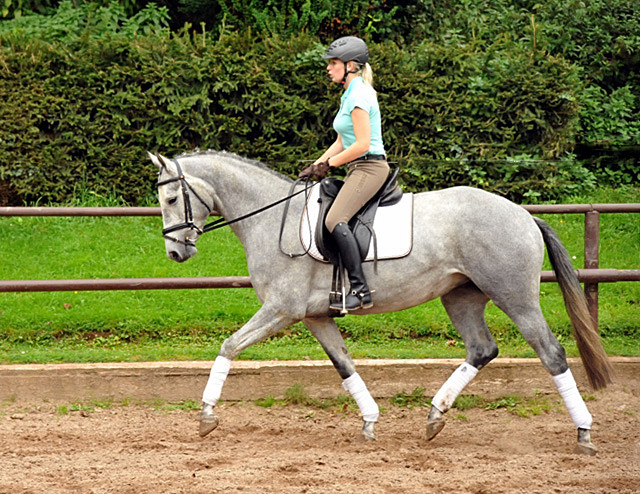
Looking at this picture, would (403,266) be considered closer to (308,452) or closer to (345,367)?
(345,367)

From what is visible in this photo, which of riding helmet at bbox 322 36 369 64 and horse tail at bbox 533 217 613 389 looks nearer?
riding helmet at bbox 322 36 369 64

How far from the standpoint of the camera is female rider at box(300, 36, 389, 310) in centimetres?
544

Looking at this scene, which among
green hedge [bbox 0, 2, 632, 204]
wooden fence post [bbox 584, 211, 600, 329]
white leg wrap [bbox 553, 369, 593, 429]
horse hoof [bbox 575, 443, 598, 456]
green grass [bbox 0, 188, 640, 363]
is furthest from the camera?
green hedge [bbox 0, 2, 632, 204]

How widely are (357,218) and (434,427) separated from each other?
1.54 metres

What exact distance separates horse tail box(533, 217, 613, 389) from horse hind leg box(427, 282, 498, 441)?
0.58 m

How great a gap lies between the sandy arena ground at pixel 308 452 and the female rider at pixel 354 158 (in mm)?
1070

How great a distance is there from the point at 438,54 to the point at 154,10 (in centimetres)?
431

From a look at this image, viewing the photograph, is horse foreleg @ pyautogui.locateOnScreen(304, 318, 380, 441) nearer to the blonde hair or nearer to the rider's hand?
the rider's hand

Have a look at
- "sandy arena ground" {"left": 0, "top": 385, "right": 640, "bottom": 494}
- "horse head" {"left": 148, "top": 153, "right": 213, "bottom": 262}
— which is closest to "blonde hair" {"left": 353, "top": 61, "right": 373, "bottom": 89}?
"horse head" {"left": 148, "top": 153, "right": 213, "bottom": 262}

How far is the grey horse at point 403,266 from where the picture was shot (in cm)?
554

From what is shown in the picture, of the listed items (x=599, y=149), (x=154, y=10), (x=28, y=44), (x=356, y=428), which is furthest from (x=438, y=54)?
(x=356, y=428)

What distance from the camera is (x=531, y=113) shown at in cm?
1031

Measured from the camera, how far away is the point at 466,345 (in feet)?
19.5

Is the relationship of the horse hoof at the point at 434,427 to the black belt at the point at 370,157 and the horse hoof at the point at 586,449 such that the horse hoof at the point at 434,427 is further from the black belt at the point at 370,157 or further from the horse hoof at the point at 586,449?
the black belt at the point at 370,157
